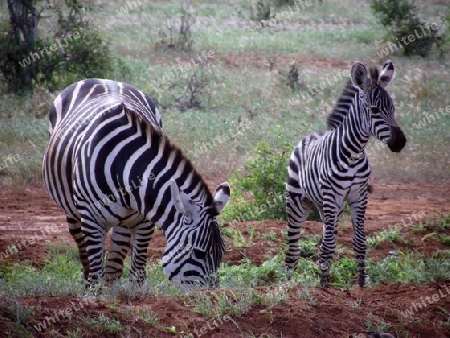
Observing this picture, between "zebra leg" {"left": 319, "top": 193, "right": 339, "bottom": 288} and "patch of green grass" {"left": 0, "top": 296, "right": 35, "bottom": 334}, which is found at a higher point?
"patch of green grass" {"left": 0, "top": 296, "right": 35, "bottom": 334}

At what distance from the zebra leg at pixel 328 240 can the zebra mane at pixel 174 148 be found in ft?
7.04

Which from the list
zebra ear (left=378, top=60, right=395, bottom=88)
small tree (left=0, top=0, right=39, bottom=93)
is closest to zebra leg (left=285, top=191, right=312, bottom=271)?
zebra ear (left=378, top=60, right=395, bottom=88)

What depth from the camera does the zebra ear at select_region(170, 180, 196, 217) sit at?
20.7 feet

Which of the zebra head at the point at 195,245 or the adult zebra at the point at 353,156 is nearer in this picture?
the zebra head at the point at 195,245

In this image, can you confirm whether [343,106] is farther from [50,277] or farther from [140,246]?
[50,277]

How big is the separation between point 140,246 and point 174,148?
119 cm

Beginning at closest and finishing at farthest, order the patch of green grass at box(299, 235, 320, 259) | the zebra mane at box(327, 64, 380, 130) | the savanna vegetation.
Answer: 1. the savanna vegetation
2. the zebra mane at box(327, 64, 380, 130)
3. the patch of green grass at box(299, 235, 320, 259)

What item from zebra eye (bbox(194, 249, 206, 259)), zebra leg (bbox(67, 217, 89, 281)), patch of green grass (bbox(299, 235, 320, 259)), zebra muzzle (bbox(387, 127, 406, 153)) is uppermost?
zebra muzzle (bbox(387, 127, 406, 153))

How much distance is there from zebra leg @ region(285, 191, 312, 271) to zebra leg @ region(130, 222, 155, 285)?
6.89 ft

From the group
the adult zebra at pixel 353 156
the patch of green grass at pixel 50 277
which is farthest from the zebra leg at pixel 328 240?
the patch of green grass at pixel 50 277

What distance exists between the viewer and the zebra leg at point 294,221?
29.7ft

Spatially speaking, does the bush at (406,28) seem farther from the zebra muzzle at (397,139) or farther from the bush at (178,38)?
the zebra muzzle at (397,139)

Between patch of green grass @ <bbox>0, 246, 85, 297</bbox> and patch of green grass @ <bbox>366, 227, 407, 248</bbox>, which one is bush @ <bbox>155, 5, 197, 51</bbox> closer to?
patch of green grass @ <bbox>366, 227, 407, 248</bbox>

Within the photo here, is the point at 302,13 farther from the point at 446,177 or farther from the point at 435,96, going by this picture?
the point at 446,177
